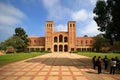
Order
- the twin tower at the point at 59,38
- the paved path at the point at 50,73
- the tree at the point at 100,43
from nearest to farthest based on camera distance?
the paved path at the point at 50,73
the tree at the point at 100,43
the twin tower at the point at 59,38

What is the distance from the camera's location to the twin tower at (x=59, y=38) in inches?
3627

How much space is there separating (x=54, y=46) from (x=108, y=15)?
224 ft

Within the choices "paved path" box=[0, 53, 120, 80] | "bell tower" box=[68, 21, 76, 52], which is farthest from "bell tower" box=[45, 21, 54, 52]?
"paved path" box=[0, 53, 120, 80]

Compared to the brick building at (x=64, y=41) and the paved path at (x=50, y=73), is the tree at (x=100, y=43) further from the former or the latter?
the paved path at (x=50, y=73)

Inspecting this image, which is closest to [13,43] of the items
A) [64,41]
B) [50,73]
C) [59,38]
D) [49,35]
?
[49,35]

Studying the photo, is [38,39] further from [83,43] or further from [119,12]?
[119,12]

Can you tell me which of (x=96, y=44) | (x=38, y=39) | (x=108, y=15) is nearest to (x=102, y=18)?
(x=108, y=15)

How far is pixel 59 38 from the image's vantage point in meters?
95.1

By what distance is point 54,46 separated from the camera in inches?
3765

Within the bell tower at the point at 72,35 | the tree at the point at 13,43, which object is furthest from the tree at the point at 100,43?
the tree at the point at 13,43

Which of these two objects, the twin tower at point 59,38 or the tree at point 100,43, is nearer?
the tree at point 100,43

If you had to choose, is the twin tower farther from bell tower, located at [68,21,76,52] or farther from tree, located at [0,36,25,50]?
tree, located at [0,36,25,50]

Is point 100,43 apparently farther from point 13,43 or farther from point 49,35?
point 13,43

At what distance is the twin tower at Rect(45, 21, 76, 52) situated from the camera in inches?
3627
